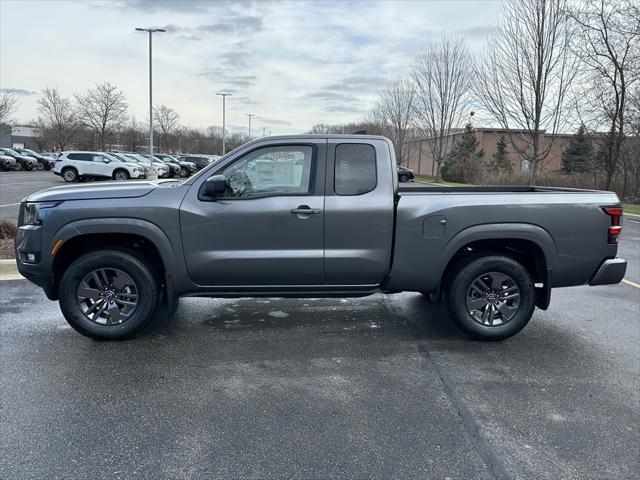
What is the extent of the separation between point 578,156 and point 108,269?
1530 inches

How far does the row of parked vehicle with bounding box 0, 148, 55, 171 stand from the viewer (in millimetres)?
41188

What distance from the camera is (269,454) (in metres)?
2.92

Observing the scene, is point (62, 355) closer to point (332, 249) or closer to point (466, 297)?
point (332, 249)

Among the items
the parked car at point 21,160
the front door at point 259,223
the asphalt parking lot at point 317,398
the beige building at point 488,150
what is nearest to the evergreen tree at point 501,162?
the beige building at point 488,150

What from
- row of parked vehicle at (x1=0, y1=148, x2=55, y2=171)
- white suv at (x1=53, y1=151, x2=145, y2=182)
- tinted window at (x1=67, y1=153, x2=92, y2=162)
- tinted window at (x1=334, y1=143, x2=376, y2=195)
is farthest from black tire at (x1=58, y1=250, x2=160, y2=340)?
row of parked vehicle at (x1=0, y1=148, x2=55, y2=171)

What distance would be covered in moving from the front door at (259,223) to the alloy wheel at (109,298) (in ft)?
2.05

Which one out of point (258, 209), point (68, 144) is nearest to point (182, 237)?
point (258, 209)

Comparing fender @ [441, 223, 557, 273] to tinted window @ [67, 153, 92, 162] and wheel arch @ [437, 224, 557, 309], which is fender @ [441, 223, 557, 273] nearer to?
wheel arch @ [437, 224, 557, 309]

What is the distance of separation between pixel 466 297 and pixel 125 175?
92.1 ft

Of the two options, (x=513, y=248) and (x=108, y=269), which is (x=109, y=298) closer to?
(x=108, y=269)

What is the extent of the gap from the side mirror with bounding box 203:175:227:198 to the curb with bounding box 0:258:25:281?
13.3ft

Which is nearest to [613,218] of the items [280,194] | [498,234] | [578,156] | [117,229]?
[498,234]

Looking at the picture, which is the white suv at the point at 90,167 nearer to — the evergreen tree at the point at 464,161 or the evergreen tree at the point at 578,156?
the evergreen tree at the point at 578,156

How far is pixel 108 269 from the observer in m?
4.55
